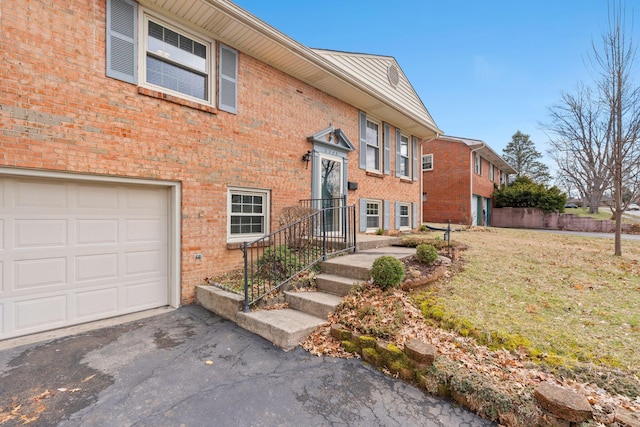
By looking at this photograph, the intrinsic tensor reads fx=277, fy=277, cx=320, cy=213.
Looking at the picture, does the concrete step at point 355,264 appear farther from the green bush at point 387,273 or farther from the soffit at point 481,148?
the soffit at point 481,148

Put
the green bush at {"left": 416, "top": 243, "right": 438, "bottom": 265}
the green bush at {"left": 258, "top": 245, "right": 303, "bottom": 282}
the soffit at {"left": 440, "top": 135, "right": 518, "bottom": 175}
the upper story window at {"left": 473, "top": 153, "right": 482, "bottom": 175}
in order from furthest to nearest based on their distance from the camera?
the upper story window at {"left": 473, "top": 153, "right": 482, "bottom": 175}, the soffit at {"left": 440, "top": 135, "right": 518, "bottom": 175}, the green bush at {"left": 416, "top": 243, "right": 438, "bottom": 265}, the green bush at {"left": 258, "top": 245, "right": 303, "bottom": 282}

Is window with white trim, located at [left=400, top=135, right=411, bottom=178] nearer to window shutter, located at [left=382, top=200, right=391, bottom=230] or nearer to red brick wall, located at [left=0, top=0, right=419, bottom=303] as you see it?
window shutter, located at [left=382, top=200, right=391, bottom=230]

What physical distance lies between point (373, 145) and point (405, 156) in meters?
2.28

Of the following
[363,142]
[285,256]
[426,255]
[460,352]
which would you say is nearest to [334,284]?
[285,256]

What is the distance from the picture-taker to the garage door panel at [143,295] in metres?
4.64

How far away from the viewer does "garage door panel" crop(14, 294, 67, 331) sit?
3756 millimetres

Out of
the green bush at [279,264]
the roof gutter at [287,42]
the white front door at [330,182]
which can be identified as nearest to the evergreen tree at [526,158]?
the roof gutter at [287,42]

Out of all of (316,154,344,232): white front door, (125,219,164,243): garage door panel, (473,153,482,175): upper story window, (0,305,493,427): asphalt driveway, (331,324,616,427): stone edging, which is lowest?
(0,305,493,427): asphalt driveway

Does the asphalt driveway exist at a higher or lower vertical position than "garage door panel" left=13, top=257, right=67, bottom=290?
lower

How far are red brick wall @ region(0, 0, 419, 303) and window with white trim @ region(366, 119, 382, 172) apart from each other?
3.00 meters

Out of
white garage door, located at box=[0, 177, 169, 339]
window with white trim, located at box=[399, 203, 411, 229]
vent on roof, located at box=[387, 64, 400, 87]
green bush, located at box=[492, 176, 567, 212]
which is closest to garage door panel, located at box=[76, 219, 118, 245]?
white garage door, located at box=[0, 177, 169, 339]

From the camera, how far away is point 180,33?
509 cm

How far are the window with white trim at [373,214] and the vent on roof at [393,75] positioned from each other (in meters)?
4.52

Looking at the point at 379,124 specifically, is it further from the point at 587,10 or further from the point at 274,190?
the point at 587,10
